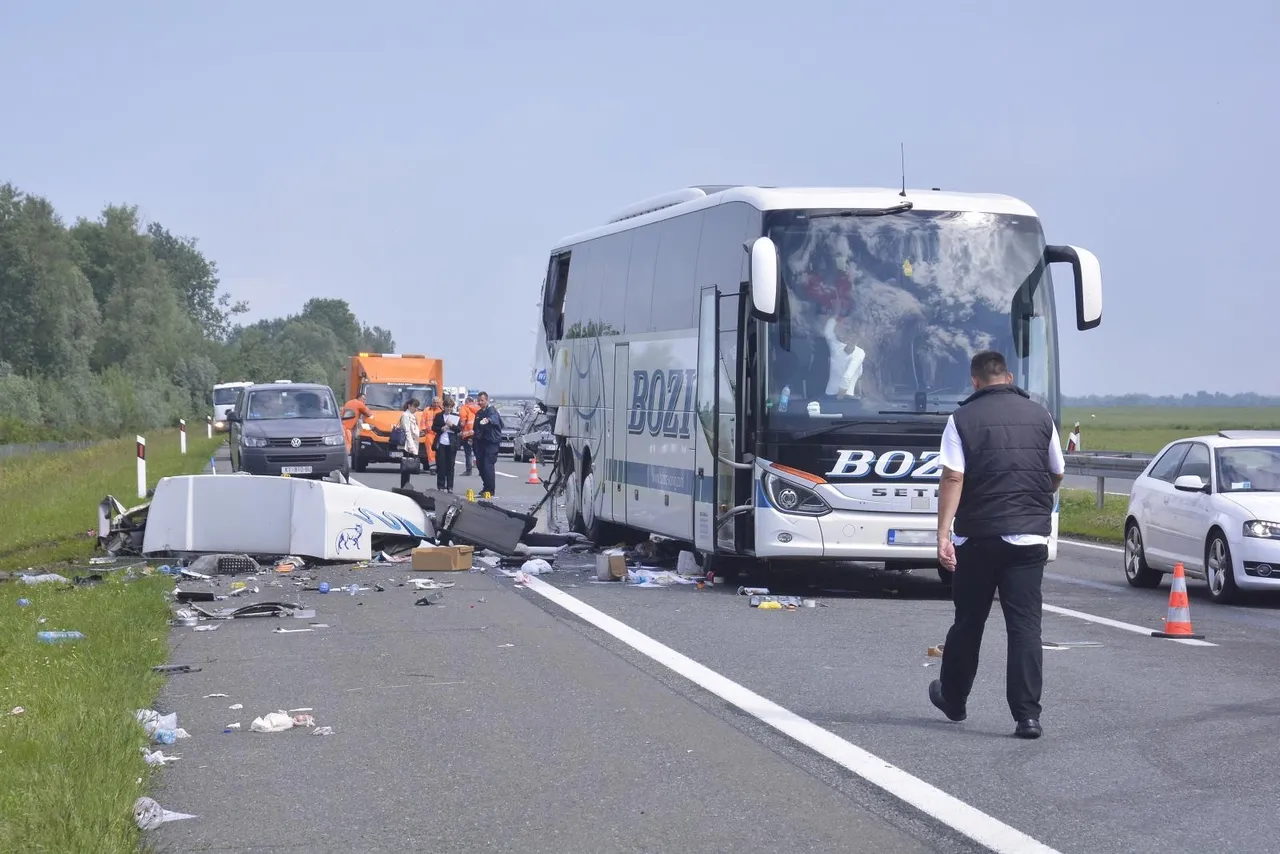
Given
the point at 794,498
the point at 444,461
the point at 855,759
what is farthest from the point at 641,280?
the point at 444,461

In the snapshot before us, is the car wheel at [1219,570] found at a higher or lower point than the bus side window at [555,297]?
lower

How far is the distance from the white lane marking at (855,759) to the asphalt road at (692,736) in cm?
4

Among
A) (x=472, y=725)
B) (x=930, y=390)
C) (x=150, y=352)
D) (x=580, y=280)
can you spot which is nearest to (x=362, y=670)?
(x=472, y=725)

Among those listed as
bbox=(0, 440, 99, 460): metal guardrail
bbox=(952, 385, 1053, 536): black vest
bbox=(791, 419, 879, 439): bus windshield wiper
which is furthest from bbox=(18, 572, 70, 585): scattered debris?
bbox=(0, 440, 99, 460): metal guardrail

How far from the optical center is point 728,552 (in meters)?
14.8

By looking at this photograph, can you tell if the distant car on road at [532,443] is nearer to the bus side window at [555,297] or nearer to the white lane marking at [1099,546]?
the bus side window at [555,297]

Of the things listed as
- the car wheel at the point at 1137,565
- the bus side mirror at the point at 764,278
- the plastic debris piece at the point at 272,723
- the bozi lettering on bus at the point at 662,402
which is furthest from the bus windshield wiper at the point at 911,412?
the plastic debris piece at the point at 272,723

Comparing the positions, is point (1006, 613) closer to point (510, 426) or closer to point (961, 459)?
point (961, 459)

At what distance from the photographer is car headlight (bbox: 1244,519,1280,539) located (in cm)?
1432

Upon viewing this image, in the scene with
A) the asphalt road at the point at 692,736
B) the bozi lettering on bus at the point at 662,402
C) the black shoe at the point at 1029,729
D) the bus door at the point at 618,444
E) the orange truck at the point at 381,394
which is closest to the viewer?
the asphalt road at the point at 692,736

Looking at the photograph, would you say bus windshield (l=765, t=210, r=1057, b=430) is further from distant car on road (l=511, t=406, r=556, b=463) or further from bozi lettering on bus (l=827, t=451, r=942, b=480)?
distant car on road (l=511, t=406, r=556, b=463)

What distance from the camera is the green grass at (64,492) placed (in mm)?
19672

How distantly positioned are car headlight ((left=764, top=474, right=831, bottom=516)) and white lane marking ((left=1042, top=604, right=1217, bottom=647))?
204cm

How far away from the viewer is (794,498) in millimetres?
14391
